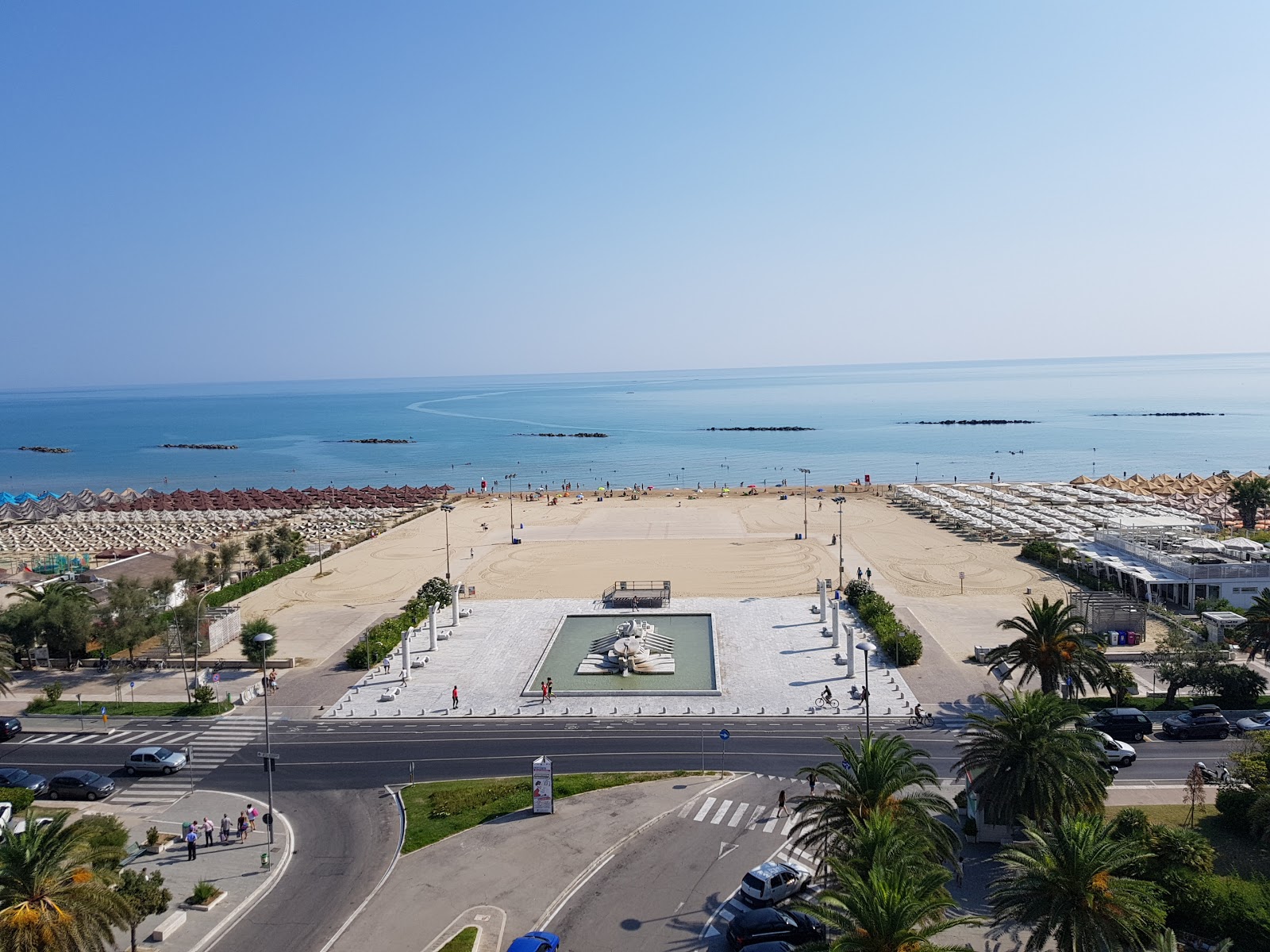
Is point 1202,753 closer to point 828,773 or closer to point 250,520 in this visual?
point 828,773

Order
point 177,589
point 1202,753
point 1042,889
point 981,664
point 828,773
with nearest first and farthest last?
point 1042,889 → point 828,773 → point 1202,753 → point 981,664 → point 177,589

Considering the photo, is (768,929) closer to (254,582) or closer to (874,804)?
(874,804)

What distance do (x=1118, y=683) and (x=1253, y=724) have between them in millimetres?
4499

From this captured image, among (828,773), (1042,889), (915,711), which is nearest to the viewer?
(1042,889)

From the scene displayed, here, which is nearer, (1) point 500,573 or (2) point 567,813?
(2) point 567,813

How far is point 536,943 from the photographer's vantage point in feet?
62.8

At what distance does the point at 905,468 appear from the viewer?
5787 inches

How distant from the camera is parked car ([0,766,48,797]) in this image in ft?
96.7

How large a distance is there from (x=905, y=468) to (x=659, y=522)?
72.8 m

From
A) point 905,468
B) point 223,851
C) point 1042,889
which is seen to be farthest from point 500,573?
point 905,468

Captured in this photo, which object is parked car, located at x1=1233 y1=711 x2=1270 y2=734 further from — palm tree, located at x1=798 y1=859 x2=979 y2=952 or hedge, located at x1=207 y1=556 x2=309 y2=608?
hedge, located at x1=207 y1=556 x2=309 y2=608

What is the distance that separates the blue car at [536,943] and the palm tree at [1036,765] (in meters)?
11.9

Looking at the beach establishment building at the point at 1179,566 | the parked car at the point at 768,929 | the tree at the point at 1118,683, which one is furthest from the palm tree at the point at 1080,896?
the beach establishment building at the point at 1179,566

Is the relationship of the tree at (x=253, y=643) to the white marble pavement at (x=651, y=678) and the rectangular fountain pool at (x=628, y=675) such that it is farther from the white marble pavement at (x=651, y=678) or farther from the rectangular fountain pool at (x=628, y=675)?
the rectangular fountain pool at (x=628, y=675)
